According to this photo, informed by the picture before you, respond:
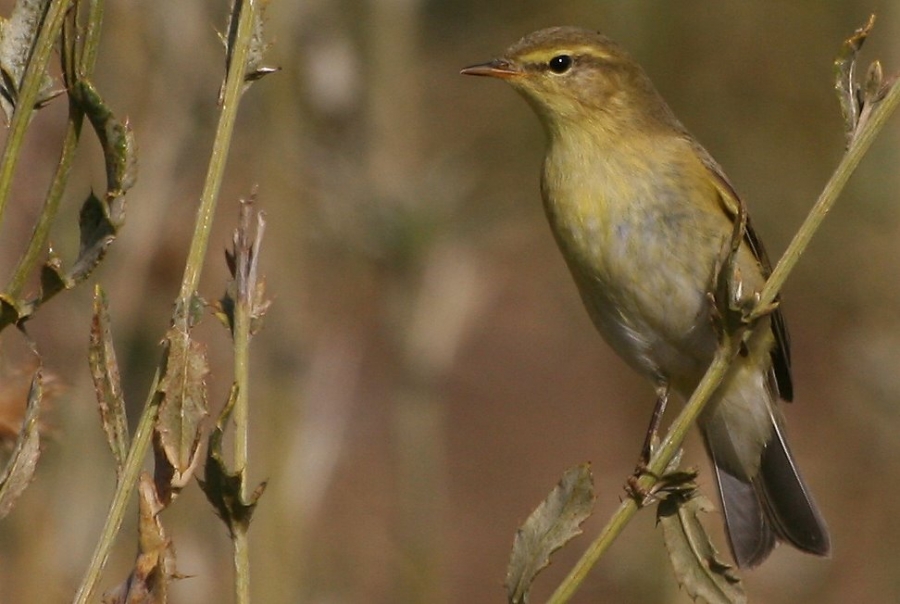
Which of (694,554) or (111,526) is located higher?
(111,526)

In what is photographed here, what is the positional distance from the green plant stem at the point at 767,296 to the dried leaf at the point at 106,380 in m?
0.52

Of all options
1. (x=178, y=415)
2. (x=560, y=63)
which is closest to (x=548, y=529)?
(x=178, y=415)

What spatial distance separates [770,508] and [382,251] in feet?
4.19

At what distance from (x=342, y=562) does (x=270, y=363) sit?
0.78 metres

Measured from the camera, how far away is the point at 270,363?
3361mm

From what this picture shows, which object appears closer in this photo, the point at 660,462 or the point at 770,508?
the point at 660,462

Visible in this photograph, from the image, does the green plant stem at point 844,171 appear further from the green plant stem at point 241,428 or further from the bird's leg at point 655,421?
the bird's leg at point 655,421

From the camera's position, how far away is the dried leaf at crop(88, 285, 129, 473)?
131 cm

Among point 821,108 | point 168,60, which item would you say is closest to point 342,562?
point 168,60

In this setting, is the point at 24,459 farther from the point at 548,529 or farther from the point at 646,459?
the point at 646,459

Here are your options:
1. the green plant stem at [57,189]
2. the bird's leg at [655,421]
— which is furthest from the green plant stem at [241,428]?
the bird's leg at [655,421]

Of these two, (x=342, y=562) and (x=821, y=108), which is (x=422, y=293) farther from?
(x=821, y=108)

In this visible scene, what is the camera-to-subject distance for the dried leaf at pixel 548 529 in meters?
1.60

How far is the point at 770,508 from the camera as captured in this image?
3.46 m
